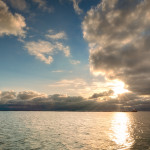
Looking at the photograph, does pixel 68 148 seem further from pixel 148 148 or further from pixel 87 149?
pixel 148 148

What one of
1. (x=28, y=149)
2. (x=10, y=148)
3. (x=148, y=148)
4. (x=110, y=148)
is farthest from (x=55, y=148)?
(x=148, y=148)

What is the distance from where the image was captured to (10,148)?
33.5 m

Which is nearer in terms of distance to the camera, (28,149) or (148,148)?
(28,149)

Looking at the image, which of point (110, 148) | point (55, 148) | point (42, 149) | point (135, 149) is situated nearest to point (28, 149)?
point (42, 149)

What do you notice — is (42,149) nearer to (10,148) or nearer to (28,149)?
(28,149)

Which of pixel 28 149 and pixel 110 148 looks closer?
pixel 28 149

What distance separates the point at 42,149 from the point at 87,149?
440 inches

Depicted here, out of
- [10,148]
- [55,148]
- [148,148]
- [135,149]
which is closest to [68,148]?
[55,148]

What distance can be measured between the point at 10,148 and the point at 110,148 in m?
25.4

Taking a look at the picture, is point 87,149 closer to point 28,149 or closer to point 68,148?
point 68,148

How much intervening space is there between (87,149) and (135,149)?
40.3 feet

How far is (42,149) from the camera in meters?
33.0

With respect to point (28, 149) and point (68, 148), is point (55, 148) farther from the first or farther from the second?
point (28, 149)

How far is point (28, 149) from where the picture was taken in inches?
1292
